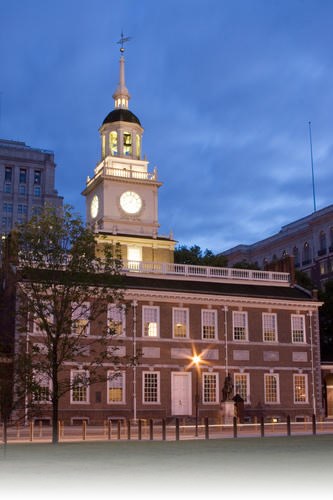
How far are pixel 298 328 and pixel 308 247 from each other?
59.9 meters

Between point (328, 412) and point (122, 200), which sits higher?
point (122, 200)

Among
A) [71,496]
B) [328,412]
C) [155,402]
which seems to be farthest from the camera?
[328,412]

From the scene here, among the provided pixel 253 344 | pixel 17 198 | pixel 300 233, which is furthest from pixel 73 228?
pixel 17 198

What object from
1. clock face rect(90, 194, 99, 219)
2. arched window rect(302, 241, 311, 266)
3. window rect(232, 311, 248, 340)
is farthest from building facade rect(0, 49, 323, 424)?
arched window rect(302, 241, 311, 266)

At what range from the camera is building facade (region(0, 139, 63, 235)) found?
5827 inches

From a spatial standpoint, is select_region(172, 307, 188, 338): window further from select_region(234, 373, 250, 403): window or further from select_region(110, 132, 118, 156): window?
select_region(110, 132, 118, 156): window

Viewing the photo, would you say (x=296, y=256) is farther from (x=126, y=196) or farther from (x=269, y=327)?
(x=269, y=327)

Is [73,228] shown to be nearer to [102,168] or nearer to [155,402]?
[155,402]

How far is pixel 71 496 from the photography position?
40.3ft

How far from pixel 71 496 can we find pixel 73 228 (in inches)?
779

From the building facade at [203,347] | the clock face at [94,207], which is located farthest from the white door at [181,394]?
the clock face at [94,207]

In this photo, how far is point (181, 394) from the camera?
155 feet

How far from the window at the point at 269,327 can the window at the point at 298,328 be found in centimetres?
149

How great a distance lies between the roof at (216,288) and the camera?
159 feet
